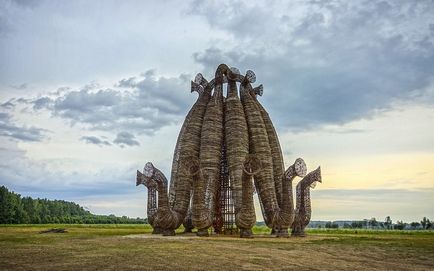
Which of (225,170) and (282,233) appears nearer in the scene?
(282,233)

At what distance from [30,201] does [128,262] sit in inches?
3061

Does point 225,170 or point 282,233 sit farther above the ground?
point 225,170

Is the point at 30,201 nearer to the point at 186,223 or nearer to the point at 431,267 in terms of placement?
the point at 186,223

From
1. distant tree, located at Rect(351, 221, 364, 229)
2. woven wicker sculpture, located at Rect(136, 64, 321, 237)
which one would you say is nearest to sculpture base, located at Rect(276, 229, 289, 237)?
woven wicker sculpture, located at Rect(136, 64, 321, 237)

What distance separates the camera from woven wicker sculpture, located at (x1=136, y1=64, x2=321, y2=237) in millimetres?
30516

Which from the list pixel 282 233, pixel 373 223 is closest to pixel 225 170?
pixel 282 233

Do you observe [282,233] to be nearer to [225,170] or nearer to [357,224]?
[225,170]

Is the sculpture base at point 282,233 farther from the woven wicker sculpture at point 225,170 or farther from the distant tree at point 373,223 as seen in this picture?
the distant tree at point 373,223

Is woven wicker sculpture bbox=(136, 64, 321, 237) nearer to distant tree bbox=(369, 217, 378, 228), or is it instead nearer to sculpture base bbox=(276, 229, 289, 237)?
sculpture base bbox=(276, 229, 289, 237)

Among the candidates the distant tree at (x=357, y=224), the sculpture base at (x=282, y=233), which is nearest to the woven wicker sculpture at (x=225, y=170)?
the sculpture base at (x=282, y=233)

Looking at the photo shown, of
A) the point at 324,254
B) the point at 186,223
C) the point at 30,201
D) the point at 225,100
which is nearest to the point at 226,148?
the point at 225,100

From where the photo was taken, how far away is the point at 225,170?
36.8m

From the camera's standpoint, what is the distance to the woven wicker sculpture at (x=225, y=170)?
30.5 meters

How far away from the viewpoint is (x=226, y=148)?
35.3 m
